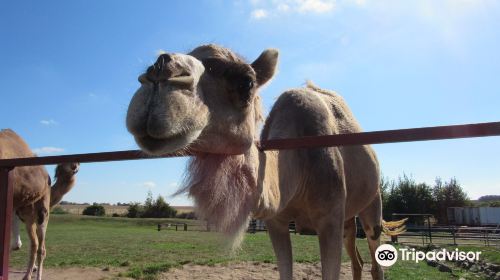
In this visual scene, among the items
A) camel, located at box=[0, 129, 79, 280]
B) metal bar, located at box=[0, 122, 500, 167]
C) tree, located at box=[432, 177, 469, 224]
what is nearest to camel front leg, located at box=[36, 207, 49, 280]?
camel, located at box=[0, 129, 79, 280]

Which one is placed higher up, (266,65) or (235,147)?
(266,65)

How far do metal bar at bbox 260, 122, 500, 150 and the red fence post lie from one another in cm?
249

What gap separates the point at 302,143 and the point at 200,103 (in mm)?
Answer: 714

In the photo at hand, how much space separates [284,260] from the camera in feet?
12.9

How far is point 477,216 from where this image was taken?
132 ft

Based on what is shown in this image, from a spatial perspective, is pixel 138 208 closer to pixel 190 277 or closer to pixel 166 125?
pixel 190 277

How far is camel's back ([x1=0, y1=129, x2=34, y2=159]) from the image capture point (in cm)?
712

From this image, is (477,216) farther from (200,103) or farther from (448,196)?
(200,103)

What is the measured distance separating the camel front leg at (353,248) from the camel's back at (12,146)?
575 centimetres

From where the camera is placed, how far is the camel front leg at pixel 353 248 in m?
6.01

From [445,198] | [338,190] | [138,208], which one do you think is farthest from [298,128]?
[138,208]

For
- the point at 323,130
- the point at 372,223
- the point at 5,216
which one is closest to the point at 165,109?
the point at 5,216

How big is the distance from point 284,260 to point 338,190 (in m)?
0.87

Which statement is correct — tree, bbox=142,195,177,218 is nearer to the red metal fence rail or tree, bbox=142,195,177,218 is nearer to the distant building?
the distant building
